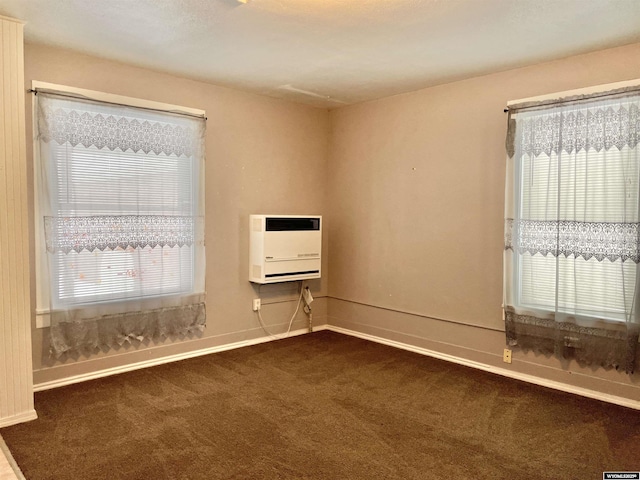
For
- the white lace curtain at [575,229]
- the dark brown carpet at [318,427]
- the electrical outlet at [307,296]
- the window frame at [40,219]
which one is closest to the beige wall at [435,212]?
the white lace curtain at [575,229]

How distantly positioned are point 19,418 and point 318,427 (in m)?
1.77

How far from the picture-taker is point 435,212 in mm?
4117

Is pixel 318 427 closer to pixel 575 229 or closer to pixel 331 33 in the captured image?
pixel 575 229

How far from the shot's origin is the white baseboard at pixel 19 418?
2.72m

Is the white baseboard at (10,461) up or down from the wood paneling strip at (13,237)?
down

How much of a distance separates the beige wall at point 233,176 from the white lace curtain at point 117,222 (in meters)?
0.14

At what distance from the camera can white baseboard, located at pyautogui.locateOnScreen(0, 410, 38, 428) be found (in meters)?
2.72

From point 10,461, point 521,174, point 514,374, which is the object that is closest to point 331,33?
point 521,174

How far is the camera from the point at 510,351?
3.64 meters

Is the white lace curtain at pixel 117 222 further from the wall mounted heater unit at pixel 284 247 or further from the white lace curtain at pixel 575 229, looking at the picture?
the white lace curtain at pixel 575 229

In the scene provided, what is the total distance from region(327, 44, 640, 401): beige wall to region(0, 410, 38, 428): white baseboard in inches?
115

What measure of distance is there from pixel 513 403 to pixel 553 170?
164cm

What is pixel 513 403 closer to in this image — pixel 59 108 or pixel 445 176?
pixel 445 176

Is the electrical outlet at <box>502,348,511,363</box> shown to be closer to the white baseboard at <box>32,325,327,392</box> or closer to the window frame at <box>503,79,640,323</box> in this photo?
the window frame at <box>503,79,640,323</box>
